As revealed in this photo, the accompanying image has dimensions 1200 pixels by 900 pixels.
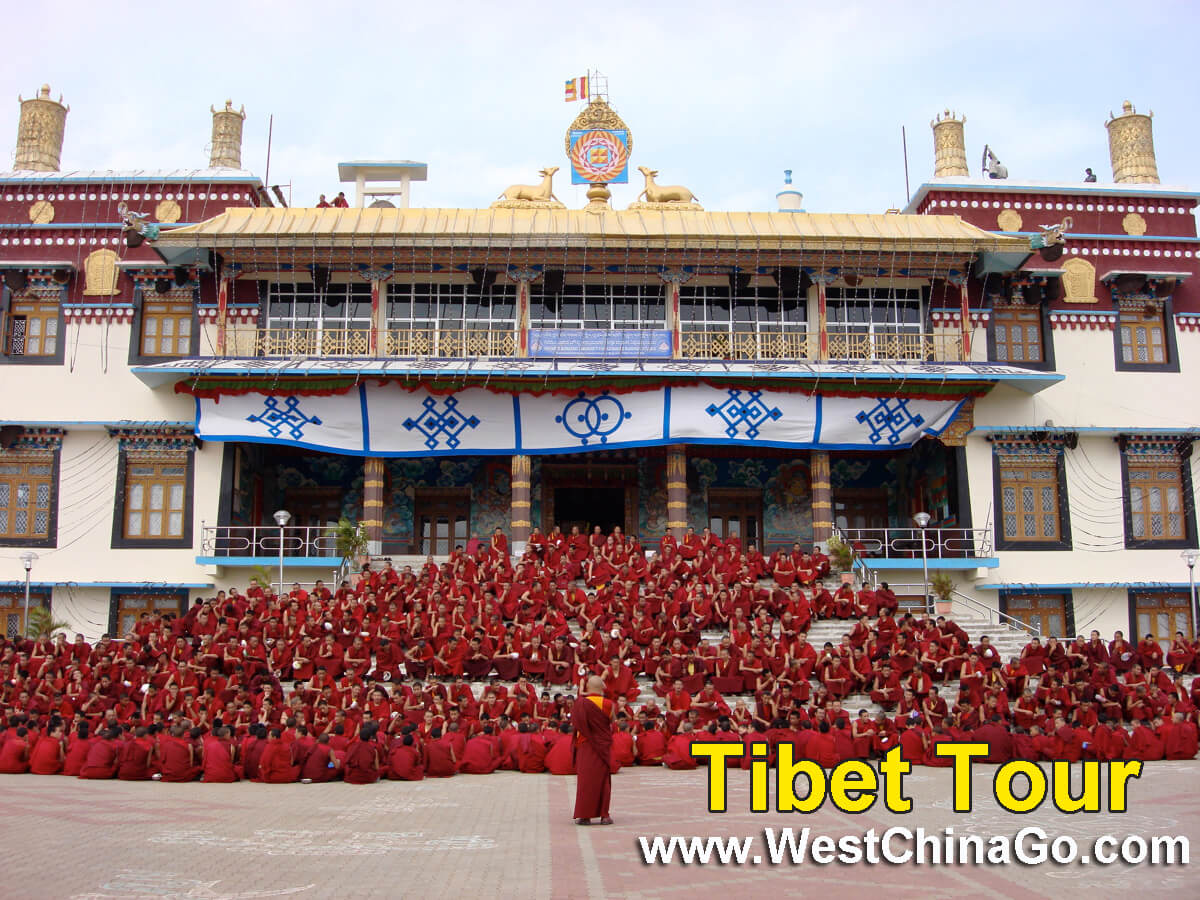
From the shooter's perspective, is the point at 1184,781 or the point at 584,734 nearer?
the point at 584,734

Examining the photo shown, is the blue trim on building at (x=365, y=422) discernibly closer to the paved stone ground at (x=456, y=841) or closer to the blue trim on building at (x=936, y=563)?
the blue trim on building at (x=936, y=563)

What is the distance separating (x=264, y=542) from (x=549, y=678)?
9068 mm

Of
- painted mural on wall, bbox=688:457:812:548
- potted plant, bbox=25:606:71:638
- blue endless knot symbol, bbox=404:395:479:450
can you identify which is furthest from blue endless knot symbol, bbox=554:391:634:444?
potted plant, bbox=25:606:71:638

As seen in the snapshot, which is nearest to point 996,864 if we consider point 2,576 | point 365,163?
point 2,576

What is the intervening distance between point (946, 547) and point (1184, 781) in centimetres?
1037

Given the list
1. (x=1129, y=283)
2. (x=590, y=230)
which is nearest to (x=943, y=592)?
(x=1129, y=283)

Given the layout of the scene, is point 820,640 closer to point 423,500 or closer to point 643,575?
point 643,575

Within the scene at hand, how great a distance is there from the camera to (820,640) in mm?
17781

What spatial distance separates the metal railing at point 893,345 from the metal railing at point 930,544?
3.39 metres

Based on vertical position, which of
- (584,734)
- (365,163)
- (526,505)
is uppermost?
(365,163)

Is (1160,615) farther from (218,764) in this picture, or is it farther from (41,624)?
(41,624)

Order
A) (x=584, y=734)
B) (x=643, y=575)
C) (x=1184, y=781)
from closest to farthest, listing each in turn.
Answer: (x=584, y=734)
(x=1184, y=781)
(x=643, y=575)

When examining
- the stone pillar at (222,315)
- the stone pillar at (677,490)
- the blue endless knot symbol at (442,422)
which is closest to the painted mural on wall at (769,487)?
the stone pillar at (677,490)

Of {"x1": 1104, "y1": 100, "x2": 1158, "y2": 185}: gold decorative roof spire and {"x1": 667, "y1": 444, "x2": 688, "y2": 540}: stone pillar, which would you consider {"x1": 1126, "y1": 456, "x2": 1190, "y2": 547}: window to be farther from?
{"x1": 667, "y1": 444, "x2": 688, "y2": 540}: stone pillar
